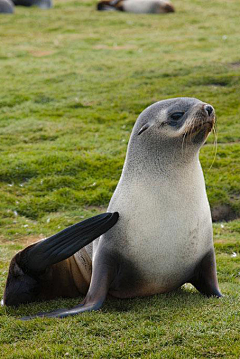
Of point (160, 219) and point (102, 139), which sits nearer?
point (160, 219)

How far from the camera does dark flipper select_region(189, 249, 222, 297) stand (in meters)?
5.43

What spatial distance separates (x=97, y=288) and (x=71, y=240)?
445 mm

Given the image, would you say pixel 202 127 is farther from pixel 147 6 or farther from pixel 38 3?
pixel 38 3

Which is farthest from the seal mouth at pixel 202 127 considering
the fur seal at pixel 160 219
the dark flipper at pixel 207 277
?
the dark flipper at pixel 207 277

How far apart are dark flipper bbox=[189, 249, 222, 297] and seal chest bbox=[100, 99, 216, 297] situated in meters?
0.08

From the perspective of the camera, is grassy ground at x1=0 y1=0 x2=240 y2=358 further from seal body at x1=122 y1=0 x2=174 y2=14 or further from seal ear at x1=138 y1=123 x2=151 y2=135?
seal ear at x1=138 y1=123 x2=151 y2=135

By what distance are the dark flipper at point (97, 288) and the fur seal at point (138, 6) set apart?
21457mm

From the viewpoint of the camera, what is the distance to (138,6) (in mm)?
25625

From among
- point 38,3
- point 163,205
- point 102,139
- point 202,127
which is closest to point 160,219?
point 163,205

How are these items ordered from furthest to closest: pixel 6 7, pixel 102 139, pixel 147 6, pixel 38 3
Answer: pixel 38 3, pixel 147 6, pixel 6 7, pixel 102 139

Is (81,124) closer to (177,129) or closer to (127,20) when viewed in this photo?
(177,129)

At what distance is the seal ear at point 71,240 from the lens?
17.1ft

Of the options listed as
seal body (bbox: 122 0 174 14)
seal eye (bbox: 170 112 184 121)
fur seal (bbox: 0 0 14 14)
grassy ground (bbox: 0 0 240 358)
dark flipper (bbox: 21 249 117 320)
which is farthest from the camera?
seal body (bbox: 122 0 174 14)

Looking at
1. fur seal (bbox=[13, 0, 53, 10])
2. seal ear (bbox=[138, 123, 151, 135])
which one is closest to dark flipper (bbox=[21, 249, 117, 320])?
seal ear (bbox=[138, 123, 151, 135])
